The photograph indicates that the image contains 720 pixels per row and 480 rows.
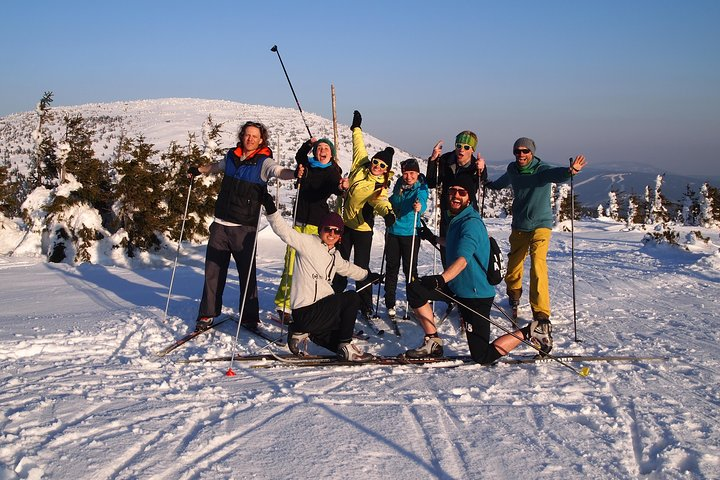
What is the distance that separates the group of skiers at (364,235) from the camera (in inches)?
209

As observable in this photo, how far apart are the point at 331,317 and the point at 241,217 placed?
69.4 inches

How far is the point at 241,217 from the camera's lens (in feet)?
20.8

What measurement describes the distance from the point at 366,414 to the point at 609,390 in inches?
81.4

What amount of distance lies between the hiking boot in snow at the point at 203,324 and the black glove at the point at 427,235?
269 cm

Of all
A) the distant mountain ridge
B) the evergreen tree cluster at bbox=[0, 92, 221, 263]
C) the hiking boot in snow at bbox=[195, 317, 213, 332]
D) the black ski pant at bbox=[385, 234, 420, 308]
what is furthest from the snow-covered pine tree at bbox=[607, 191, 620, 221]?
the hiking boot in snow at bbox=[195, 317, 213, 332]

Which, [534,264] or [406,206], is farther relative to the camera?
[406,206]

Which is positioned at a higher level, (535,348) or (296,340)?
(535,348)

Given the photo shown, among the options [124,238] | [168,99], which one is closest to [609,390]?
[124,238]

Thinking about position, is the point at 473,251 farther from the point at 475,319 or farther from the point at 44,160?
the point at 44,160

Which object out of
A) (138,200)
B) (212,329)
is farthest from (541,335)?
(138,200)

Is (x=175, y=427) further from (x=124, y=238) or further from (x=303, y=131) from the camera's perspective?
(x=303, y=131)

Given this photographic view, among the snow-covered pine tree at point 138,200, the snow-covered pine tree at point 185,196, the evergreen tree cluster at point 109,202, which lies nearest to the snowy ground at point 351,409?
the snow-covered pine tree at point 138,200

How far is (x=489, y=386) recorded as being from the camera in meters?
4.61

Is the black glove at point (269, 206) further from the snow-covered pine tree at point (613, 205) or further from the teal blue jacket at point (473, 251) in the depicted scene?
the snow-covered pine tree at point (613, 205)
